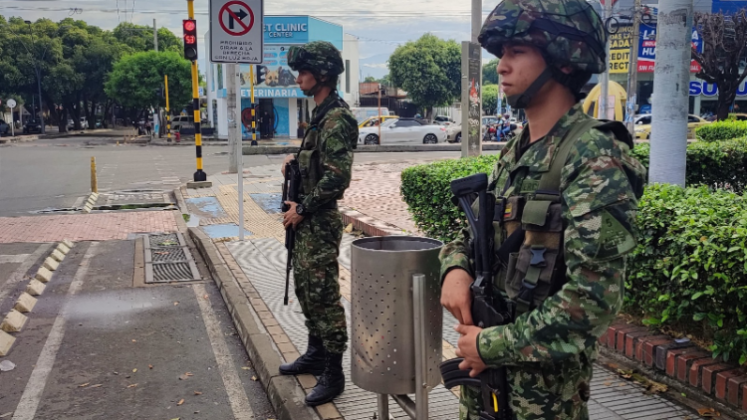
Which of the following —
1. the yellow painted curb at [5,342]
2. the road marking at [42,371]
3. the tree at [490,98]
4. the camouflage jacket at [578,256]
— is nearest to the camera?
the camouflage jacket at [578,256]

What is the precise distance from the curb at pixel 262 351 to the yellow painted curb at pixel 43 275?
1697 mm

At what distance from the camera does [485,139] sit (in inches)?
1291

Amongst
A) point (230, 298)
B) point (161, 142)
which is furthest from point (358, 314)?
point (161, 142)

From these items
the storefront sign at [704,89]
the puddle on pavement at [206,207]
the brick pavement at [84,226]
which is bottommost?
the brick pavement at [84,226]

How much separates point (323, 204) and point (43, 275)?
4.68 m

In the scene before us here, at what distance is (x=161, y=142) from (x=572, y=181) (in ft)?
120

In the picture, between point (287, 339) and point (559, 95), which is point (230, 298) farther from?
point (559, 95)

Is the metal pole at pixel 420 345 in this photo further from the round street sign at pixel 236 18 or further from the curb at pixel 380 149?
the curb at pixel 380 149

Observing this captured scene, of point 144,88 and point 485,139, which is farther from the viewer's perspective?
point 144,88

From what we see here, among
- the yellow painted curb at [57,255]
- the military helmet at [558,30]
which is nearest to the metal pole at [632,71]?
the yellow painted curb at [57,255]

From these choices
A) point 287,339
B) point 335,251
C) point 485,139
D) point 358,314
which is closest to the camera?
point 358,314

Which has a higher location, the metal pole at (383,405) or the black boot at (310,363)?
the metal pole at (383,405)

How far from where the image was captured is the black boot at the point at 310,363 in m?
3.92

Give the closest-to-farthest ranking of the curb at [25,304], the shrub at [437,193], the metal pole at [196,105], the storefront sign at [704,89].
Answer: the curb at [25,304]
the shrub at [437,193]
the metal pole at [196,105]
the storefront sign at [704,89]
